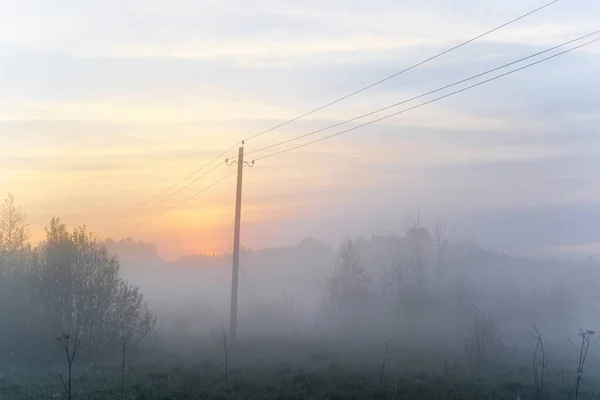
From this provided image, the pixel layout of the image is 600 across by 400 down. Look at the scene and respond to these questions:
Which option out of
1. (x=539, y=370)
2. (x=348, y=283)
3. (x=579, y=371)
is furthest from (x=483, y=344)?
(x=348, y=283)

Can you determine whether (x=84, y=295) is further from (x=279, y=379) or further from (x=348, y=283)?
(x=348, y=283)

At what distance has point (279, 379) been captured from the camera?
2711cm

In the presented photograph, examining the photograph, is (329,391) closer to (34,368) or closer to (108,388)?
(108,388)

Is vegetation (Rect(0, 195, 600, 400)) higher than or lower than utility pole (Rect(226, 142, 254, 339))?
lower

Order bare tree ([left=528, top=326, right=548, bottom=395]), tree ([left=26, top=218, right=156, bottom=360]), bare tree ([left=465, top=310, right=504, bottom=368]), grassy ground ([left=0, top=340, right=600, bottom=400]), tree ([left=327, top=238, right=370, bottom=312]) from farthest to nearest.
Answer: tree ([left=327, top=238, right=370, bottom=312]) → bare tree ([left=465, top=310, right=504, bottom=368]) → tree ([left=26, top=218, right=156, bottom=360]) → bare tree ([left=528, top=326, right=548, bottom=395]) → grassy ground ([left=0, top=340, right=600, bottom=400])

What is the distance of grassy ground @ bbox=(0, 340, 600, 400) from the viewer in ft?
76.5

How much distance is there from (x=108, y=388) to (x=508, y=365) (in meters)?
28.1

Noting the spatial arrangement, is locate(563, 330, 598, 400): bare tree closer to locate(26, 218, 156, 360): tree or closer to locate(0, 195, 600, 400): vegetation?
locate(0, 195, 600, 400): vegetation

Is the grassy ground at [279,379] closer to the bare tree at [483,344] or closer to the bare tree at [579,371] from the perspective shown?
the bare tree at [579,371]

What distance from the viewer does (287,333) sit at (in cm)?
5909

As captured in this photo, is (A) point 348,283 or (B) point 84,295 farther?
(A) point 348,283

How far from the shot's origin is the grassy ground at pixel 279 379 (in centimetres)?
2333

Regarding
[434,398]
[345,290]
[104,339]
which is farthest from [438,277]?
[434,398]

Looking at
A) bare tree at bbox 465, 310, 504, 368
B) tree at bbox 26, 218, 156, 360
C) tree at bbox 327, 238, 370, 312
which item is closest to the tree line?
tree at bbox 26, 218, 156, 360
